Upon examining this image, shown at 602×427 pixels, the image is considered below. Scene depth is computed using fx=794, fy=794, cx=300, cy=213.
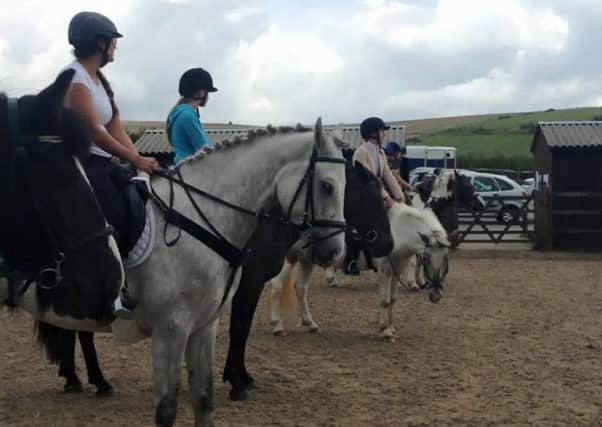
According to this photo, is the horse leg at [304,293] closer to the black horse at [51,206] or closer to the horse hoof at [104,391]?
the horse hoof at [104,391]

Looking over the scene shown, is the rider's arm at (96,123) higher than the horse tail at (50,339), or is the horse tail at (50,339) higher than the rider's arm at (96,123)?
the rider's arm at (96,123)

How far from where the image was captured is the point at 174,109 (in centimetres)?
579

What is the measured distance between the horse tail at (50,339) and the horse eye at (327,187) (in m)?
2.69

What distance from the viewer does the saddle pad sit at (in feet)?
14.9

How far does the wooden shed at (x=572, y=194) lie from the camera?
63.6ft

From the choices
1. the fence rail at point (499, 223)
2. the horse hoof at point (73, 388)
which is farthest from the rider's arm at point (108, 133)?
the fence rail at point (499, 223)

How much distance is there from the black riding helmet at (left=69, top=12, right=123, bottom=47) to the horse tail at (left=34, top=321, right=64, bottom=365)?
2725 millimetres

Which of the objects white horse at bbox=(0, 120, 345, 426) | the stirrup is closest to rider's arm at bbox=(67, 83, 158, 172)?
white horse at bbox=(0, 120, 345, 426)

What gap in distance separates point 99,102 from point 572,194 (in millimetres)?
16727

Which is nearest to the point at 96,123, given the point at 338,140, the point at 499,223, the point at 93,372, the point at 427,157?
the point at 338,140

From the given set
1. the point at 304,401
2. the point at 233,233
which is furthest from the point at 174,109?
the point at 304,401

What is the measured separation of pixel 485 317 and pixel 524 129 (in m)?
59.0

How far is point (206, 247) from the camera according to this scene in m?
4.76

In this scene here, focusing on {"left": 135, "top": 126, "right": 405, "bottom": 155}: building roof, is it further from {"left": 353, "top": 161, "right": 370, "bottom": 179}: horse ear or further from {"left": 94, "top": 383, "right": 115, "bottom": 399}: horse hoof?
{"left": 94, "top": 383, "right": 115, "bottom": 399}: horse hoof
